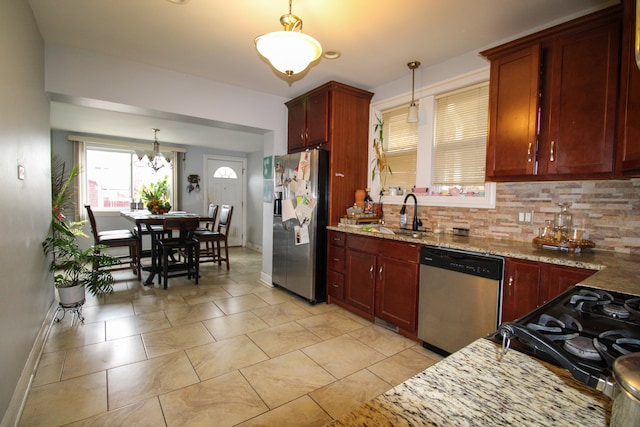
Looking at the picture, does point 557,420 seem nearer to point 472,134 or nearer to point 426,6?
point 426,6

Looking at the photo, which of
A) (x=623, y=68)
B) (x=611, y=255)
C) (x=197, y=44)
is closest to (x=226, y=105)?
(x=197, y=44)

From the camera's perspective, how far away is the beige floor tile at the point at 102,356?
211 cm

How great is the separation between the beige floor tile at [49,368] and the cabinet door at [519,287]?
298 centimetres

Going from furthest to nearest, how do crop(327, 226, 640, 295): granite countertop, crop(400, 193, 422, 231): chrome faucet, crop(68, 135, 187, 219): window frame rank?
crop(68, 135, 187, 219): window frame
crop(400, 193, 422, 231): chrome faucet
crop(327, 226, 640, 295): granite countertop

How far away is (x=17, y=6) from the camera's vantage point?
6.12ft

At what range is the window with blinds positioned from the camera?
332 centimetres

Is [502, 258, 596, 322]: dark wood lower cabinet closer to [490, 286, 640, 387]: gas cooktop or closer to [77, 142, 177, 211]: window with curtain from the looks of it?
[490, 286, 640, 387]: gas cooktop

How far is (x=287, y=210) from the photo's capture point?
3664mm

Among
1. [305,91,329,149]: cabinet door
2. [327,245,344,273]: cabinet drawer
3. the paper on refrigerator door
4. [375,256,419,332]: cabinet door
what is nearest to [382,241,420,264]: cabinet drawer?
[375,256,419,332]: cabinet door

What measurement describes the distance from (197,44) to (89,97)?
119 centimetres

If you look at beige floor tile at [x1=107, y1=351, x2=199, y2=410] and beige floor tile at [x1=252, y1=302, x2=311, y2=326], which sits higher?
beige floor tile at [x1=252, y1=302, x2=311, y2=326]

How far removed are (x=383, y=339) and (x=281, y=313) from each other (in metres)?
1.09

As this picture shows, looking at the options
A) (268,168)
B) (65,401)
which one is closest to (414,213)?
(268,168)

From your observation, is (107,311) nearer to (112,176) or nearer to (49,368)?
(49,368)
